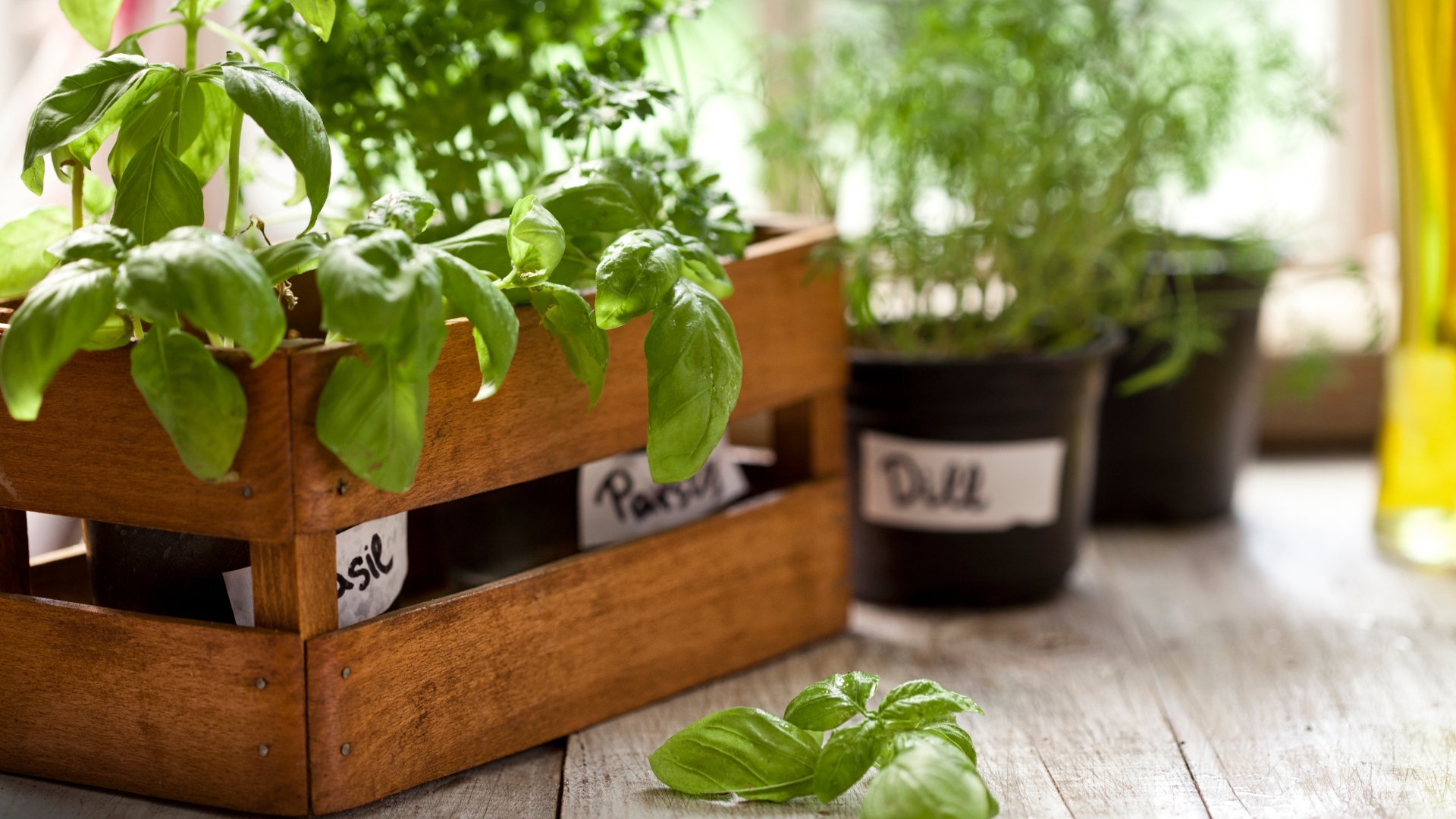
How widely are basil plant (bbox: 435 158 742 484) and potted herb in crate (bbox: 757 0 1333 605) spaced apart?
0.82 ft

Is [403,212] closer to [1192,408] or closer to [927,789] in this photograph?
[927,789]

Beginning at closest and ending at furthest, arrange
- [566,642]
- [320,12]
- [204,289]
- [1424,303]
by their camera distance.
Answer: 1. [204,289]
2. [320,12]
3. [566,642]
4. [1424,303]

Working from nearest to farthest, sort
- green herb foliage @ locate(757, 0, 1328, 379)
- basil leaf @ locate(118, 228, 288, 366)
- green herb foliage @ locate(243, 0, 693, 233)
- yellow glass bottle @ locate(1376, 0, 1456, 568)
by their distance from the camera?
basil leaf @ locate(118, 228, 288, 366)
green herb foliage @ locate(243, 0, 693, 233)
green herb foliage @ locate(757, 0, 1328, 379)
yellow glass bottle @ locate(1376, 0, 1456, 568)

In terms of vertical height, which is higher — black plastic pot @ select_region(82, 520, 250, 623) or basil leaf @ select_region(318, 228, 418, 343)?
basil leaf @ select_region(318, 228, 418, 343)

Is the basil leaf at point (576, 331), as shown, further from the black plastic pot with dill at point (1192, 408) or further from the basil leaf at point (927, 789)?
the black plastic pot with dill at point (1192, 408)

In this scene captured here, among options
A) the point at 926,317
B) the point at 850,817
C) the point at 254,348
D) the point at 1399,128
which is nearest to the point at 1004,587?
the point at 926,317

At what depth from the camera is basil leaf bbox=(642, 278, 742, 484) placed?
61 cm

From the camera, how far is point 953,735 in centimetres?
63

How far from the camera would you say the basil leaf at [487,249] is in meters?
0.65

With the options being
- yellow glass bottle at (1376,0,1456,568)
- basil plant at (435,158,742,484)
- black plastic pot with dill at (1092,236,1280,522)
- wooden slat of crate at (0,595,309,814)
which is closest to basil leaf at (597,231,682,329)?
basil plant at (435,158,742,484)

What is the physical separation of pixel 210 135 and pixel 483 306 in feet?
0.65

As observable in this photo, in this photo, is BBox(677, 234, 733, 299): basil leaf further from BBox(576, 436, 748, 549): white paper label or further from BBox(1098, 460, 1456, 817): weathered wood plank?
BBox(1098, 460, 1456, 817): weathered wood plank

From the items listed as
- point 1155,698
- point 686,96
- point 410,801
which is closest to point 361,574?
A: point 410,801

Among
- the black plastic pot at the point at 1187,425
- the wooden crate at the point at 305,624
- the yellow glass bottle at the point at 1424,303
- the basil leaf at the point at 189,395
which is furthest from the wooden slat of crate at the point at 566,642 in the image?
the yellow glass bottle at the point at 1424,303
